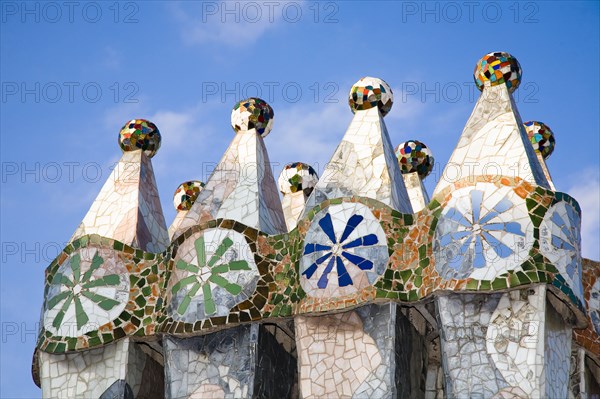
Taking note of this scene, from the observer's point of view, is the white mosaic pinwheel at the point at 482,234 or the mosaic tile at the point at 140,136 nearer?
the white mosaic pinwheel at the point at 482,234

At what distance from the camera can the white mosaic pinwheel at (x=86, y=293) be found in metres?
15.9

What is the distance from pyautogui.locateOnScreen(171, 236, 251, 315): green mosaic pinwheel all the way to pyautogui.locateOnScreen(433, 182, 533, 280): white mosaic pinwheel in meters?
2.26

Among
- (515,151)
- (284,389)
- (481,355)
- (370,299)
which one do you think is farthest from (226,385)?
(515,151)

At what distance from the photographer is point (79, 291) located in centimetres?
1606

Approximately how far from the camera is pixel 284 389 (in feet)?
50.8

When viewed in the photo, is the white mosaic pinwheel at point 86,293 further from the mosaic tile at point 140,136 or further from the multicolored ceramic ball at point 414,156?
the multicolored ceramic ball at point 414,156

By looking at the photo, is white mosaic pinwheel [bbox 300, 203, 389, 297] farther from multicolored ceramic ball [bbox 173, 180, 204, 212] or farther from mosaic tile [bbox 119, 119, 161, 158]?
multicolored ceramic ball [bbox 173, 180, 204, 212]

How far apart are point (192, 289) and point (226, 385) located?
1117mm

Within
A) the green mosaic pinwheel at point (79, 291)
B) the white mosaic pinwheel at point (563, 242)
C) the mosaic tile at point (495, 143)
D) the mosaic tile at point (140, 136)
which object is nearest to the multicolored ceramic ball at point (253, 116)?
the mosaic tile at point (140, 136)

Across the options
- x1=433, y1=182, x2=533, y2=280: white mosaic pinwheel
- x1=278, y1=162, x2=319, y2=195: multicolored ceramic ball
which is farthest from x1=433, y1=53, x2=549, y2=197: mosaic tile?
x1=278, y1=162, x2=319, y2=195: multicolored ceramic ball

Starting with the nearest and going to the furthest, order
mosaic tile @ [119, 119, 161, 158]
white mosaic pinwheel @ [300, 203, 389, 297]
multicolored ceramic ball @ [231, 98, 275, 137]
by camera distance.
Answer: white mosaic pinwheel @ [300, 203, 389, 297] → multicolored ceramic ball @ [231, 98, 275, 137] → mosaic tile @ [119, 119, 161, 158]

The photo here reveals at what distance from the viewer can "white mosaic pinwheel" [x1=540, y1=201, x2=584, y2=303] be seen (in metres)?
14.2

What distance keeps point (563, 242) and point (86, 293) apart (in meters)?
5.37

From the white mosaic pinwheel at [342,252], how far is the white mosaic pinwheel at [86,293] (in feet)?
7.69
